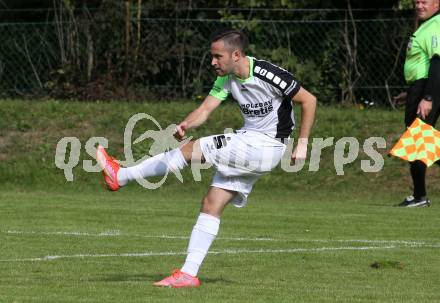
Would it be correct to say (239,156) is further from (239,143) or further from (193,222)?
(193,222)

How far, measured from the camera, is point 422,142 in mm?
15062

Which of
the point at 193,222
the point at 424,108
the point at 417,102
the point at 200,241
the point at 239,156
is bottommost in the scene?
the point at 193,222

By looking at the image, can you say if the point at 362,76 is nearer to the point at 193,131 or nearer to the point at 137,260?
the point at 193,131

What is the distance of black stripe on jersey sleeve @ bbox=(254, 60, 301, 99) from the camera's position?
8.89m

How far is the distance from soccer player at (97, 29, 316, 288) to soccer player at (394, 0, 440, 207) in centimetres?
642

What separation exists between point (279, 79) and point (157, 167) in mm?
1029

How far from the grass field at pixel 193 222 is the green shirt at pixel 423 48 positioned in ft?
5.40

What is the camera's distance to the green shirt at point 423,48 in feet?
50.3

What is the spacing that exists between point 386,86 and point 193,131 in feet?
13.3

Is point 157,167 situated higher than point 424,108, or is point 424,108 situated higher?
point 157,167

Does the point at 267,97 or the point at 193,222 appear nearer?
the point at 267,97

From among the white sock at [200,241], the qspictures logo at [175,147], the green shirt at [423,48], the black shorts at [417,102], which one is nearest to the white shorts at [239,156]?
the white sock at [200,241]

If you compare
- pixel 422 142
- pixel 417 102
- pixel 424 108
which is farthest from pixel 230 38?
pixel 417 102

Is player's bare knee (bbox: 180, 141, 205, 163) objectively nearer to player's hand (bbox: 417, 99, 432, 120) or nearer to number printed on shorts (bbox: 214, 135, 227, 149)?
number printed on shorts (bbox: 214, 135, 227, 149)
